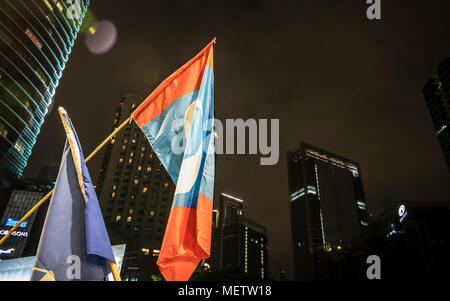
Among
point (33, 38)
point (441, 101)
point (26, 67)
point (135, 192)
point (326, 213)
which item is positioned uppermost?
point (441, 101)

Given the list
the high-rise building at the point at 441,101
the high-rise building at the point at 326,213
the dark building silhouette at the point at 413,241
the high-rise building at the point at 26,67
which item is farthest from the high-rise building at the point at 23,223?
the high-rise building at the point at 441,101

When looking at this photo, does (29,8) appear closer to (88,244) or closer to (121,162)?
(121,162)

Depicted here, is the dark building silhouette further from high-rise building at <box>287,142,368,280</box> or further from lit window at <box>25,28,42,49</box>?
lit window at <box>25,28,42,49</box>

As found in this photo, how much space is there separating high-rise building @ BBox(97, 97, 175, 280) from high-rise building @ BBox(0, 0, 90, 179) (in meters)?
25.2

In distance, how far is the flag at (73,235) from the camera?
3309mm

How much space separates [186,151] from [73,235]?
2.40 metres

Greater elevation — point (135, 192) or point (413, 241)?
point (135, 192)

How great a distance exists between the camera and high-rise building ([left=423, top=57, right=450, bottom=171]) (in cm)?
11281

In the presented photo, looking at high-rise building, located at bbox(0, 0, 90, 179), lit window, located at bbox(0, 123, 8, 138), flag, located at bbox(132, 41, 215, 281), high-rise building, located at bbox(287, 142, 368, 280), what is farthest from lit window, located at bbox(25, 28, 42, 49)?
high-rise building, located at bbox(287, 142, 368, 280)

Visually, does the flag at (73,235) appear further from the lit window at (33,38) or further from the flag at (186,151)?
the lit window at (33,38)

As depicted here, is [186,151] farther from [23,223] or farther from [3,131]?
[23,223]

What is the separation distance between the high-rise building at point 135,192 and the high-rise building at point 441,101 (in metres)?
108

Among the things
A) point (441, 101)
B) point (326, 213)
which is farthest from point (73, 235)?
point (326, 213)

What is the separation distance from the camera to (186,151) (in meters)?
5.43
